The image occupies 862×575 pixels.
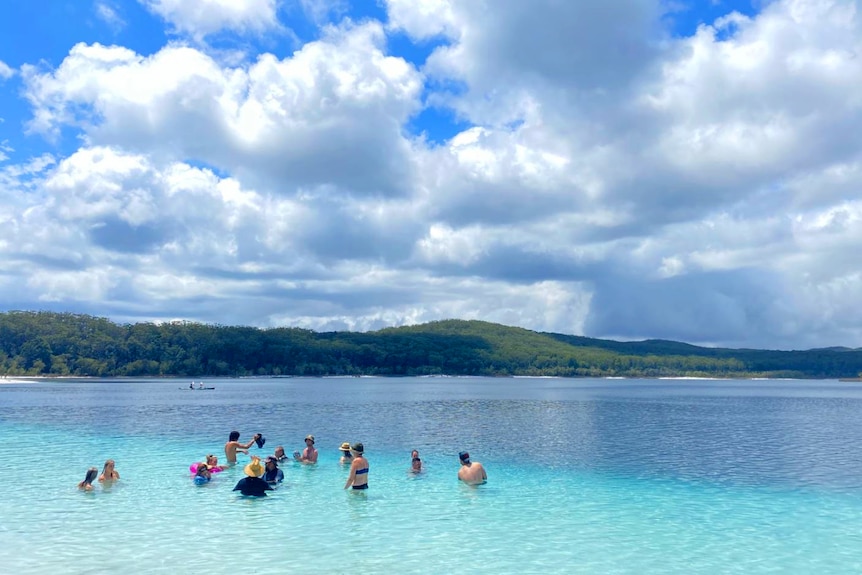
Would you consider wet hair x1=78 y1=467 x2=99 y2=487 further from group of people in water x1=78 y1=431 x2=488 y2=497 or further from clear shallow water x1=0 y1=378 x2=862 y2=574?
clear shallow water x1=0 y1=378 x2=862 y2=574

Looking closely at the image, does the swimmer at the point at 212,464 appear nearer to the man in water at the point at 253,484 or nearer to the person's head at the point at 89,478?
the man in water at the point at 253,484

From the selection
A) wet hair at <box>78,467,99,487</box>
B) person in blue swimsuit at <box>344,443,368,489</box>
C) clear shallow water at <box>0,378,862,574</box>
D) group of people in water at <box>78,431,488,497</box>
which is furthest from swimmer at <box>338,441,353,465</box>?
wet hair at <box>78,467,99,487</box>

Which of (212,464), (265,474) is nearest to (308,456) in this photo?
(212,464)

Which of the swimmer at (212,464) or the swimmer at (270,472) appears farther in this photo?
the swimmer at (212,464)

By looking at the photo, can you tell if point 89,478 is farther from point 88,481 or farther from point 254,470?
point 254,470

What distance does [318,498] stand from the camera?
27.0m

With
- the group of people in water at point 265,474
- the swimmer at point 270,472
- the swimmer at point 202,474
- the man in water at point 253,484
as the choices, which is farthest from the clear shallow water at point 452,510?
the swimmer at point 270,472

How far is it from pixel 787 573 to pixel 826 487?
621 inches

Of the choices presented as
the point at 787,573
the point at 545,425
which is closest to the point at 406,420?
the point at 545,425

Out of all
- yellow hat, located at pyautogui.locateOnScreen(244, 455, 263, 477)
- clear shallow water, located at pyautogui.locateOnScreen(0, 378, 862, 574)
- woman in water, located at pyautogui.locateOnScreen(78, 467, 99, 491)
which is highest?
yellow hat, located at pyautogui.locateOnScreen(244, 455, 263, 477)

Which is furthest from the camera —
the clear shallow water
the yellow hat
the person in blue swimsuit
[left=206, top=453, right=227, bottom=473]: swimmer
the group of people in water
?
[left=206, top=453, right=227, bottom=473]: swimmer

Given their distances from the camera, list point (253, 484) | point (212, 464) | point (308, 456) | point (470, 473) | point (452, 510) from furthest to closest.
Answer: point (308, 456), point (212, 464), point (470, 473), point (253, 484), point (452, 510)

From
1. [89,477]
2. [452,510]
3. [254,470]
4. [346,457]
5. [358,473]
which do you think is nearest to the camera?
[452,510]

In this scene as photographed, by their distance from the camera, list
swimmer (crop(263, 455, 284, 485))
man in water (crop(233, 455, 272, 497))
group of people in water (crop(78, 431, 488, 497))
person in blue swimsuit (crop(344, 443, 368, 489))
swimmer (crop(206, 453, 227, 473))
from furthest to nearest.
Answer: swimmer (crop(206, 453, 227, 473))
swimmer (crop(263, 455, 284, 485))
person in blue swimsuit (crop(344, 443, 368, 489))
group of people in water (crop(78, 431, 488, 497))
man in water (crop(233, 455, 272, 497))
